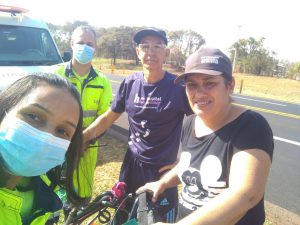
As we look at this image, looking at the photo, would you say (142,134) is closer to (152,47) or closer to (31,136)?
(152,47)

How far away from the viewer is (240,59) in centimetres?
4569

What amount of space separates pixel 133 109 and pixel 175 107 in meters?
0.43

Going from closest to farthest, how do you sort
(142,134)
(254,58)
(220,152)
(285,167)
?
(220,152) → (142,134) → (285,167) → (254,58)

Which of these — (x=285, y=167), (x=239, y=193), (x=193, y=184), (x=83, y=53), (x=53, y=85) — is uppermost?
(x=83, y=53)

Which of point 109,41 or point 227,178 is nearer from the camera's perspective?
point 227,178

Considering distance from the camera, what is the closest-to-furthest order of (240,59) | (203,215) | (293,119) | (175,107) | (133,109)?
(203,215) → (175,107) → (133,109) → (293,119) → (240,59)

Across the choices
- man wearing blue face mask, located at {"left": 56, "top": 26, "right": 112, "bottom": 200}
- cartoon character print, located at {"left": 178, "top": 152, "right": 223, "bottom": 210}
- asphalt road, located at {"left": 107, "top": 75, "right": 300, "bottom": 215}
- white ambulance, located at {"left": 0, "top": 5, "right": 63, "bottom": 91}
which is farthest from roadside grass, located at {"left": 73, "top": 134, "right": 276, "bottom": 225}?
cartoon character print, located at {"left": 178, "top": 152, "right": 223, "bottom": 210}

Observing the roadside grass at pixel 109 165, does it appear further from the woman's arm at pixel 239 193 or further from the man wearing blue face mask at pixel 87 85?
the woman's arm at pixel 239 193

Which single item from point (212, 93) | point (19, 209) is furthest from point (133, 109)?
point (19, 209)

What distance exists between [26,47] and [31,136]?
483cm

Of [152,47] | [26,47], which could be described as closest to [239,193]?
[152,47]

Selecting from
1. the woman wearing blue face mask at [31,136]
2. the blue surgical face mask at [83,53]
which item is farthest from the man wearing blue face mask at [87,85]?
the woman wearing blue face mask at [31,136]

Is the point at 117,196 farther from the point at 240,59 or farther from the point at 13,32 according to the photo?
the point at 240,59

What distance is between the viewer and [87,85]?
3.81 meters
